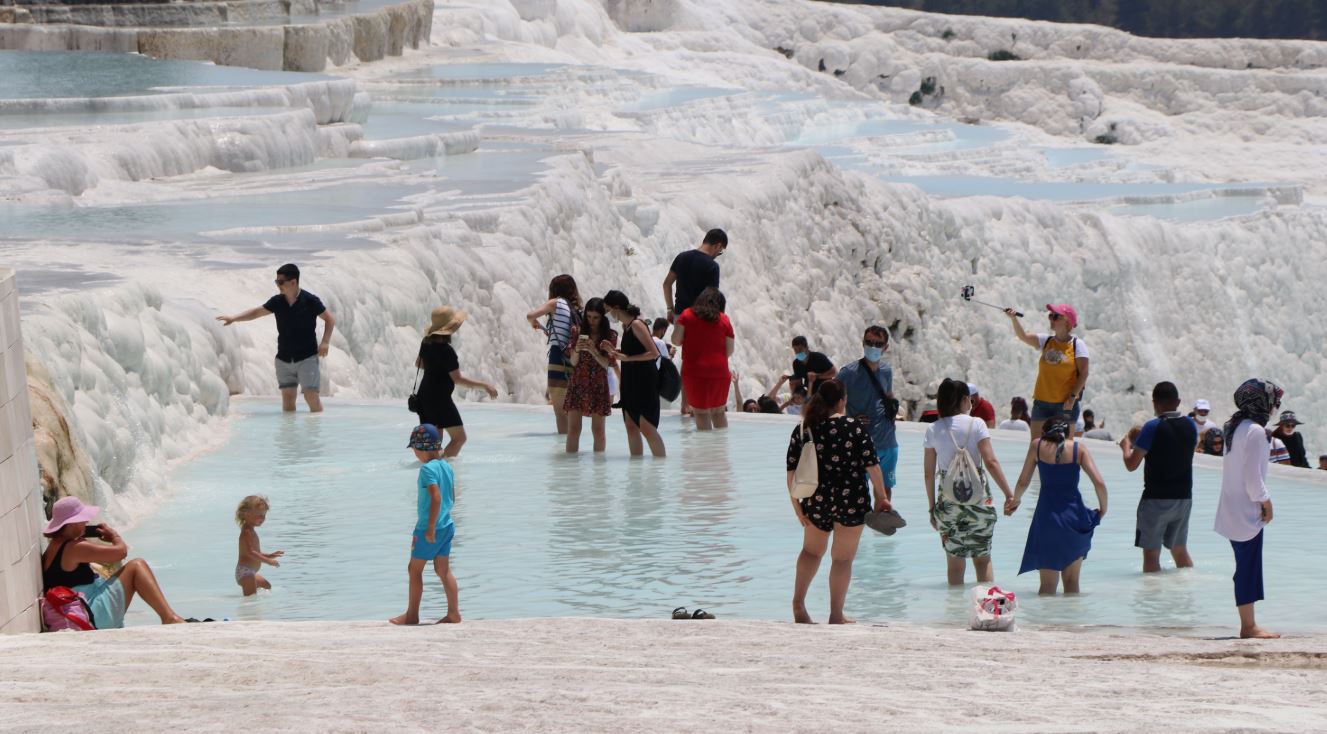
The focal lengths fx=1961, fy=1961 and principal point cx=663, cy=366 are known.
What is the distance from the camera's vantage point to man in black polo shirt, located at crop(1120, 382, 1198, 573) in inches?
311

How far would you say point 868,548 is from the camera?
29.5ft

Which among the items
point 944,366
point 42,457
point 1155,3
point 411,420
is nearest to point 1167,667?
point 42,457

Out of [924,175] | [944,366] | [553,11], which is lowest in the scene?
[944,366]

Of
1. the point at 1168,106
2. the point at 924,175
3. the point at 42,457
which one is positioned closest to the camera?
the point at 42,457

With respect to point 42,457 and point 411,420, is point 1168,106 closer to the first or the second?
point 411,420

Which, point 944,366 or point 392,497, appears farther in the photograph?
point 944,366

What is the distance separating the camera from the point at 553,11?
4462 centimetres

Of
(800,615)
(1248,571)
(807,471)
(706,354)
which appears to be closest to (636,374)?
(706,354)

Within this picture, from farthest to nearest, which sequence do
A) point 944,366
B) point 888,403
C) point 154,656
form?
point 944,366 < point 888,403 < point 154,656

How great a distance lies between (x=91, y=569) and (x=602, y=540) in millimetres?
2479

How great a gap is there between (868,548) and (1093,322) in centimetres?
2074

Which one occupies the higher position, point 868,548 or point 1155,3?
point 1155,3

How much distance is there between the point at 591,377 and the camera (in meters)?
10.8

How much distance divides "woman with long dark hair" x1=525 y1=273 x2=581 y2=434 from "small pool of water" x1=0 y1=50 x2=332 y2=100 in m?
12.1
